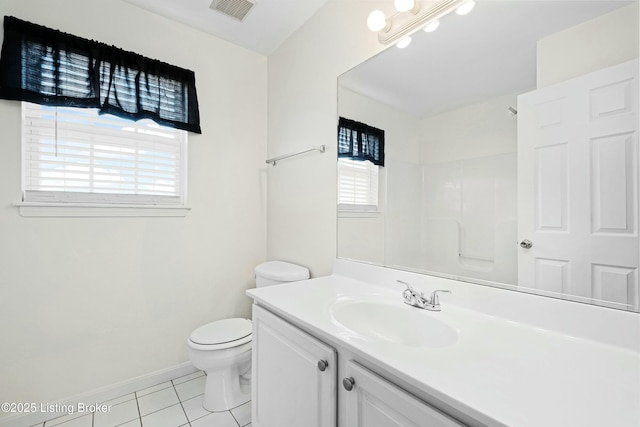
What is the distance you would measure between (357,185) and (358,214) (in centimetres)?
→ 17

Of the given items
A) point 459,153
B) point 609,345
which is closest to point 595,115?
point 459,153

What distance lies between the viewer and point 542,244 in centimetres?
95

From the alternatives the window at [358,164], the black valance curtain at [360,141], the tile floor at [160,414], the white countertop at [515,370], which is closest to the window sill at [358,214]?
the window at [358,164]

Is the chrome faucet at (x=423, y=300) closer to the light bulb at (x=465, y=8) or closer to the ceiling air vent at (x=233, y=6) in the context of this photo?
the light bulb at (x=465, y=8)

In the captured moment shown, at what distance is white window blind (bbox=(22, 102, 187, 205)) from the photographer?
5.12 feet

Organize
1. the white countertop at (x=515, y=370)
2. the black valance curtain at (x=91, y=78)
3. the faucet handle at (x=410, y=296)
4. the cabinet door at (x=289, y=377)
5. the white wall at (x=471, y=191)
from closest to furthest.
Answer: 1. the white countertop at (x=515, y=370)
2. the cabinet door at (x=289, y=377)
3. the white wall at (x=471, y=191)
4. the faucet handle at (x=410, y=296)
5. the black valance curtain at (x=91, y=78)

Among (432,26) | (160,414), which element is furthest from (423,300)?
(160,414)

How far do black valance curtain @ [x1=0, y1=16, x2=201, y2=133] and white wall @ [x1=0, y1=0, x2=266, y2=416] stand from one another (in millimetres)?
85

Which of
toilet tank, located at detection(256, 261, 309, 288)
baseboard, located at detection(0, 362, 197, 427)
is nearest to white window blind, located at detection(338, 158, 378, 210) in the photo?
toilet tank, located at detection(256, 261, 309, 288)

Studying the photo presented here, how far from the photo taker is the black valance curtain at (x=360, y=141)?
1508 mm

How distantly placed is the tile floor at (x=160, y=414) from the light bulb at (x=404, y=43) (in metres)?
2.10

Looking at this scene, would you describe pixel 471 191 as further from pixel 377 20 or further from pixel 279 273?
pixel 279 273

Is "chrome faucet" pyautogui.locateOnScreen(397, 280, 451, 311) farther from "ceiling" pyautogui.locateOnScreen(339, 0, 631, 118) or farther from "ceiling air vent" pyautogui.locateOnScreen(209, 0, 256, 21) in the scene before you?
"ceiling air vent" pyautogui.locateOnScreen(209, 0, 256, 21)

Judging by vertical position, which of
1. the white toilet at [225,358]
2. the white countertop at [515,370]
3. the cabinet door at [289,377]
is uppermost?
the white countertop at [515,370]
